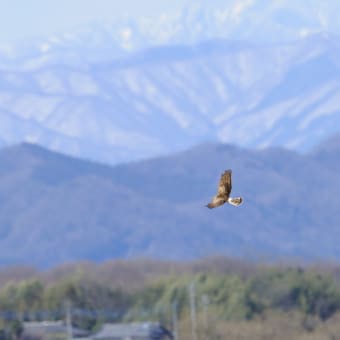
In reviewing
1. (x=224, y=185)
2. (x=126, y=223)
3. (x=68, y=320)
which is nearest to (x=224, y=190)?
(x=224, y=185)

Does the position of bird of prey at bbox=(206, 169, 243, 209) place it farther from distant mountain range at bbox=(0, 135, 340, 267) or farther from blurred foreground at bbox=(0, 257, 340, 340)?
distant mountain range at bbox=(0, 135, 340, 267)

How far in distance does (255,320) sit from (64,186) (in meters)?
142

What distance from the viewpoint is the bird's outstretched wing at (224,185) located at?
27.4ft

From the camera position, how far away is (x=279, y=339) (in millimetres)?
47656

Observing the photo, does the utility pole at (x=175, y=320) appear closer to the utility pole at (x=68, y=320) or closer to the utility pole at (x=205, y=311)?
the utility pole at (x=205, y=311)

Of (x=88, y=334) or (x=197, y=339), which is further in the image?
(x=88, y=334)

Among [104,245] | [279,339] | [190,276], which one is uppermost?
[104,245]

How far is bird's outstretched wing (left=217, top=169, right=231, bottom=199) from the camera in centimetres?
834

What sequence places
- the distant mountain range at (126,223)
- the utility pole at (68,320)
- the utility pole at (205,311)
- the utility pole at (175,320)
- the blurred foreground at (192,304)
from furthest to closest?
the distant mountain range at (126,223) < the blurred foreground at (192,304) < the utility pole at (68,320) < the utility pole at (175,320) < the utility pole at (205,311)

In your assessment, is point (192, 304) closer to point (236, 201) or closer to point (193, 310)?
point (193, 310)

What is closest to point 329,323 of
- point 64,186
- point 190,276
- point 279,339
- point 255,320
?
point 255,320

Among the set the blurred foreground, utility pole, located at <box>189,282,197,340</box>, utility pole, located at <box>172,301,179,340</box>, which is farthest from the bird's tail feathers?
utility pole, located at <box>172,301,179,340</box>

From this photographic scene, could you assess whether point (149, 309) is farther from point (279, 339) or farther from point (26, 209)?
point (26, 209)

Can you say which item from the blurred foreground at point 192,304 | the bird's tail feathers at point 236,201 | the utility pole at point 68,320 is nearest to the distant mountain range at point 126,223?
the blurred foreground at point 192,304
